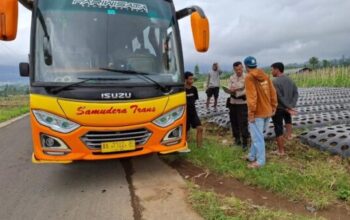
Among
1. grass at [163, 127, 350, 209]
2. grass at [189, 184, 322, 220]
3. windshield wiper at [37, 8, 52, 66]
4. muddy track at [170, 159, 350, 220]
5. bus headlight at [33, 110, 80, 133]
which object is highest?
windshield wiper at [37, 8, 52, 66]

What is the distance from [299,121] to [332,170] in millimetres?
3194

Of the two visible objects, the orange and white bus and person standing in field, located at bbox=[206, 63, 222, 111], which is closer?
the orange and white bus

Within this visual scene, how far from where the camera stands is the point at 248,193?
446 cm

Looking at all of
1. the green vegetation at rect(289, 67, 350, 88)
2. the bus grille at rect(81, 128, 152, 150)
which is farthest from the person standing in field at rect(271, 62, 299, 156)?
the green vegetation at rect(289, 67, 350, 88)

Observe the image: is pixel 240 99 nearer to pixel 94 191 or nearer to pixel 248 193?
pixel 248 193

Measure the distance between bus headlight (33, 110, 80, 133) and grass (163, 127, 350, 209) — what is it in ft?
7.52

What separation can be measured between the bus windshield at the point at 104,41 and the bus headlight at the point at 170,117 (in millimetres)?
424

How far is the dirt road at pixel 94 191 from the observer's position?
4051mm

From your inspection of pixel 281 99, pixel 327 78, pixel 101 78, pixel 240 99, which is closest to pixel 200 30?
pixel 101 78

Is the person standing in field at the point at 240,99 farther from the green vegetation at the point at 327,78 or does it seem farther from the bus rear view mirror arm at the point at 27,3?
the green vegetation at the point at 327,78

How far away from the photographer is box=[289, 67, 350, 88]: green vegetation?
2292 cm

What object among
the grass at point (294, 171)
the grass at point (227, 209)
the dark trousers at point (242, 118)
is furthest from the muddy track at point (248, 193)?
the dark trousers at point (242, 118)

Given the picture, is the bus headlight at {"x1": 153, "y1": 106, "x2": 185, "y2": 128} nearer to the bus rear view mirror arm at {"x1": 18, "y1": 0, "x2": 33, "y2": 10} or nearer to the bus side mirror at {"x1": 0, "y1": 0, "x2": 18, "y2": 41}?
the bus side mirror at {"x1": 0, "y1": 0, "x2": 18, "y2": 41}

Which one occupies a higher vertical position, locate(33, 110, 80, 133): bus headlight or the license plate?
locate(33, 110, 80, 133): bus headlight
